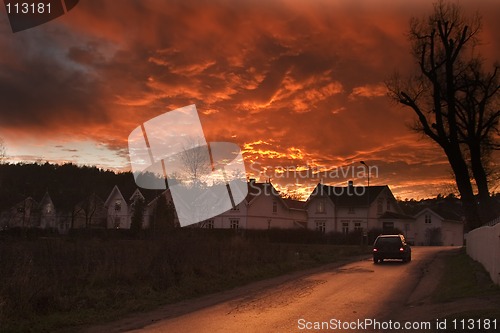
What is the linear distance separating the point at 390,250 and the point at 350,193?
52.0 meters

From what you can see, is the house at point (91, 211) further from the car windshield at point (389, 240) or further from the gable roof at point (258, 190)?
the car windshield at point (389, 240)

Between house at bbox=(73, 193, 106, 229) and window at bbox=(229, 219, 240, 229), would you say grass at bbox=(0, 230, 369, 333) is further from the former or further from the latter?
house at bbox=(73, 193, 106, 229)

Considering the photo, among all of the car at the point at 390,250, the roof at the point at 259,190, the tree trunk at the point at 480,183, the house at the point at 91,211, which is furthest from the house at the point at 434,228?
the car at the point at 390,250

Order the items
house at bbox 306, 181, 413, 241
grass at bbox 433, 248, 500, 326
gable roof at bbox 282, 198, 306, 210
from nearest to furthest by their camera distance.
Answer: grass at bbox 433, 248, 500, 326 → house at bbox 306, 181, 413, 241 → gable roof at bbox 282, 198, 306, 210

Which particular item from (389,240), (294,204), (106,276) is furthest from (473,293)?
(294,204)

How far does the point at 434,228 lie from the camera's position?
7756cm

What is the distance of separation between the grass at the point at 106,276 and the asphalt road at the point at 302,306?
1.82 meters

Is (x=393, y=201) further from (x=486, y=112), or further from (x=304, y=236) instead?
(x=486, y=112)

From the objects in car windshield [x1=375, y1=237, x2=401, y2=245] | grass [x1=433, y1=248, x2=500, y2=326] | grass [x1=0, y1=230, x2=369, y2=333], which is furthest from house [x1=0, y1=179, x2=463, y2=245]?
grass [x1=433, y1=248, x2=500, y2=326]

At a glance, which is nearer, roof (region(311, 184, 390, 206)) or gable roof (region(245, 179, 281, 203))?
gable roof (region(245, 179, 281, 203))

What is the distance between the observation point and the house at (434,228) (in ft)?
252

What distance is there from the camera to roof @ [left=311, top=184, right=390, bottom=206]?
77106 millimetres

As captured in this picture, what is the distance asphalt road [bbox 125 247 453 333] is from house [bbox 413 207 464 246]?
202 feet

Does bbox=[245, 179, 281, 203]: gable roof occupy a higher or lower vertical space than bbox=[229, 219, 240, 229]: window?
→ higher
